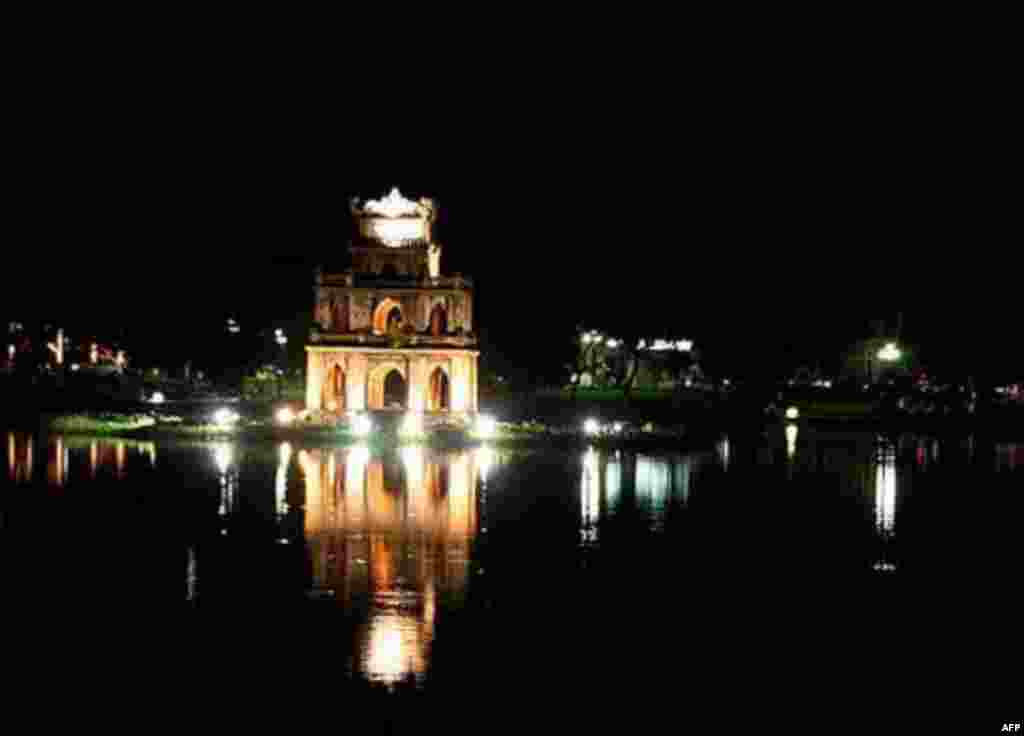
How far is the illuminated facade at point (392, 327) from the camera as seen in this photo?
6316 cm

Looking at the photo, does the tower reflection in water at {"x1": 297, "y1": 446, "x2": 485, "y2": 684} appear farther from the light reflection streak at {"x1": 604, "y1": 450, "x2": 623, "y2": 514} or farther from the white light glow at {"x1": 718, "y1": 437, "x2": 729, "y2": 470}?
the white light glow at {"x1": 718, "y1": 437, "x2": 729, "y2": 470}

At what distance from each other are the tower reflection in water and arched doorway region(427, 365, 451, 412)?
23.3 metres

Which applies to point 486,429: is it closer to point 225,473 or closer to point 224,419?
point 224,419

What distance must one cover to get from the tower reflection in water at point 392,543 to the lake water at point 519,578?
0.24ft

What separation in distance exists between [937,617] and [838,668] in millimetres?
3467

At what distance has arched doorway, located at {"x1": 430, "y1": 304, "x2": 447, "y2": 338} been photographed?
6425 centimetres


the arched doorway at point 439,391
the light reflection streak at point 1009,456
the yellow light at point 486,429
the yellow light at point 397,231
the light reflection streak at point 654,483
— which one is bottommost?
the light reflection streak at point 654,483

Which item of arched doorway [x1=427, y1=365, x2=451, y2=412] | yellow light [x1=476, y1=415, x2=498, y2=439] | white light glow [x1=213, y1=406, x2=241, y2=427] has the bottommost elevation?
yellow light [x1=476, y1=415, x2=498, y2=439]

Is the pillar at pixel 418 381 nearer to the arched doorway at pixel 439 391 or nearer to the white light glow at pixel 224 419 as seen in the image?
the arched doorway at pixel 439 391

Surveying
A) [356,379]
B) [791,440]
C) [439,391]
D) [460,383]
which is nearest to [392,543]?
[791,440]

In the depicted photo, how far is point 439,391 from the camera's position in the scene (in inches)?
2660

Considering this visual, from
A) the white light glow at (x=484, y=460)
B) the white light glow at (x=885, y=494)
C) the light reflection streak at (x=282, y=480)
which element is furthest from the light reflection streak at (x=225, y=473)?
the white light glow at (x=885, y=494)

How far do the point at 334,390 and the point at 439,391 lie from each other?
5.31m

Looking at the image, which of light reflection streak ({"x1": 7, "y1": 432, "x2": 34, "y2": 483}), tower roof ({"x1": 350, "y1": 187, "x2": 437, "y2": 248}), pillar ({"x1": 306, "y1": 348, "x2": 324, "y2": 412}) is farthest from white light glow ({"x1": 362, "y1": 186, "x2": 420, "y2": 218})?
light reflection streak ({"x1": 7, "y1": 432, "x2": 34, "y2": 483})
